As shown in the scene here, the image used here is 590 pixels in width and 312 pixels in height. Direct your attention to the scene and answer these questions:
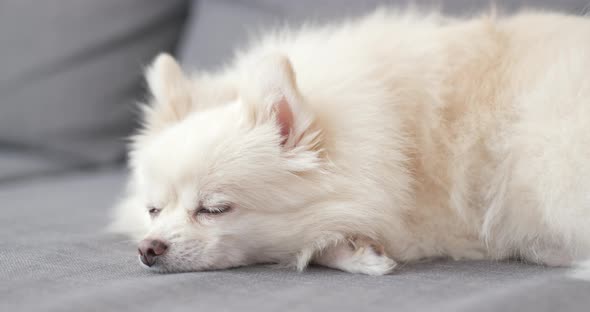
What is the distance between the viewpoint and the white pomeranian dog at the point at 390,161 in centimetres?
147

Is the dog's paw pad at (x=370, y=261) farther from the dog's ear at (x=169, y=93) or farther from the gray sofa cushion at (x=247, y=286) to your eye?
the dog's ear at (x=169, y=93)

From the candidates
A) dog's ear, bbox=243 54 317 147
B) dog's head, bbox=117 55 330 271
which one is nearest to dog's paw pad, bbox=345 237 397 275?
dog's head, bbox=117 55 330 271

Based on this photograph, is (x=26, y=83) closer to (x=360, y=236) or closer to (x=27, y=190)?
(x=27, y=190)

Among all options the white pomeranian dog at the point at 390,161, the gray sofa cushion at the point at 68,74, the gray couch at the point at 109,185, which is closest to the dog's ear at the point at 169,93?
the white pomeranian dog at the point at 390,161

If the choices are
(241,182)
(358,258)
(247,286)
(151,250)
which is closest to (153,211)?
(151,250)

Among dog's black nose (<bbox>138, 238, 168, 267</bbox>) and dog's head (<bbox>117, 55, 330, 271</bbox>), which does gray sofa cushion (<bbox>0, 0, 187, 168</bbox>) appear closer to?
dog's head (<bbox>117, 55, 330, 271</bbox>)

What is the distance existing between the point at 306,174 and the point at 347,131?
0.17 metres

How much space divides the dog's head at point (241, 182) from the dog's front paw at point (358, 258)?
0.08 m

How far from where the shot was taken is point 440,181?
1618mm

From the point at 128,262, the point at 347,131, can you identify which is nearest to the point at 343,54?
the point at 347,131

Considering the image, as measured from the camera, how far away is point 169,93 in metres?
1.81

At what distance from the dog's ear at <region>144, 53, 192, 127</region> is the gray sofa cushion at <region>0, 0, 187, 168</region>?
1.11 metres

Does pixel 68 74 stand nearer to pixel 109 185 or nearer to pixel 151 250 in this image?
pixel 109 185

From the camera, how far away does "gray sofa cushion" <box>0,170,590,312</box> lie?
1146 millimetres
